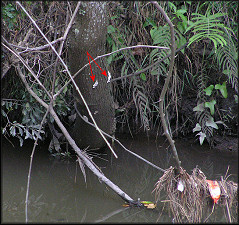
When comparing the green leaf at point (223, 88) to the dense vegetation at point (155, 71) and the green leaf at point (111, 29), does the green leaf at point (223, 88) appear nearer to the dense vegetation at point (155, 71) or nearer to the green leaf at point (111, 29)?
the dense vegetation at point (155, 71)

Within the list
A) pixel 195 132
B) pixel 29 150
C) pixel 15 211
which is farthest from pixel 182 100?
pixel 15 211

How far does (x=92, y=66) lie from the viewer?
2.64 m

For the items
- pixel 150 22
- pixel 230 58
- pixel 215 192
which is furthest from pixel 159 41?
pixel 215 192

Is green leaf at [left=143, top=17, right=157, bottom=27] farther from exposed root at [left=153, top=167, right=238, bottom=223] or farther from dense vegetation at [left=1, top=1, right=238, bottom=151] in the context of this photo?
exposed root at [left=153, top=167, right=238, bottom=223]

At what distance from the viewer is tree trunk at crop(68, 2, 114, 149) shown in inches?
98.1

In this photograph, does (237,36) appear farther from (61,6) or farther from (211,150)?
(61,6)

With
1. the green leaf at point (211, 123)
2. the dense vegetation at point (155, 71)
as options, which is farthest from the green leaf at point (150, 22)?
the green leaf at point (211, 123)

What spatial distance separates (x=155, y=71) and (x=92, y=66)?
2.60ft

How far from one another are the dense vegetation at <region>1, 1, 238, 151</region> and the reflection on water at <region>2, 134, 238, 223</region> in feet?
0.68

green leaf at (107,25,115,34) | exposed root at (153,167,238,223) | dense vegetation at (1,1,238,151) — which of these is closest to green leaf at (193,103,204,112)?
dense vegetation at (1,1,238,151)

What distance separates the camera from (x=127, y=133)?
3545 millimetres

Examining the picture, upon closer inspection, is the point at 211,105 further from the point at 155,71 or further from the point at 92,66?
the point at 92,66

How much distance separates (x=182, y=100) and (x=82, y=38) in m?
1.44

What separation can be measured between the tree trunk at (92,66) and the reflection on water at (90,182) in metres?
0.28
